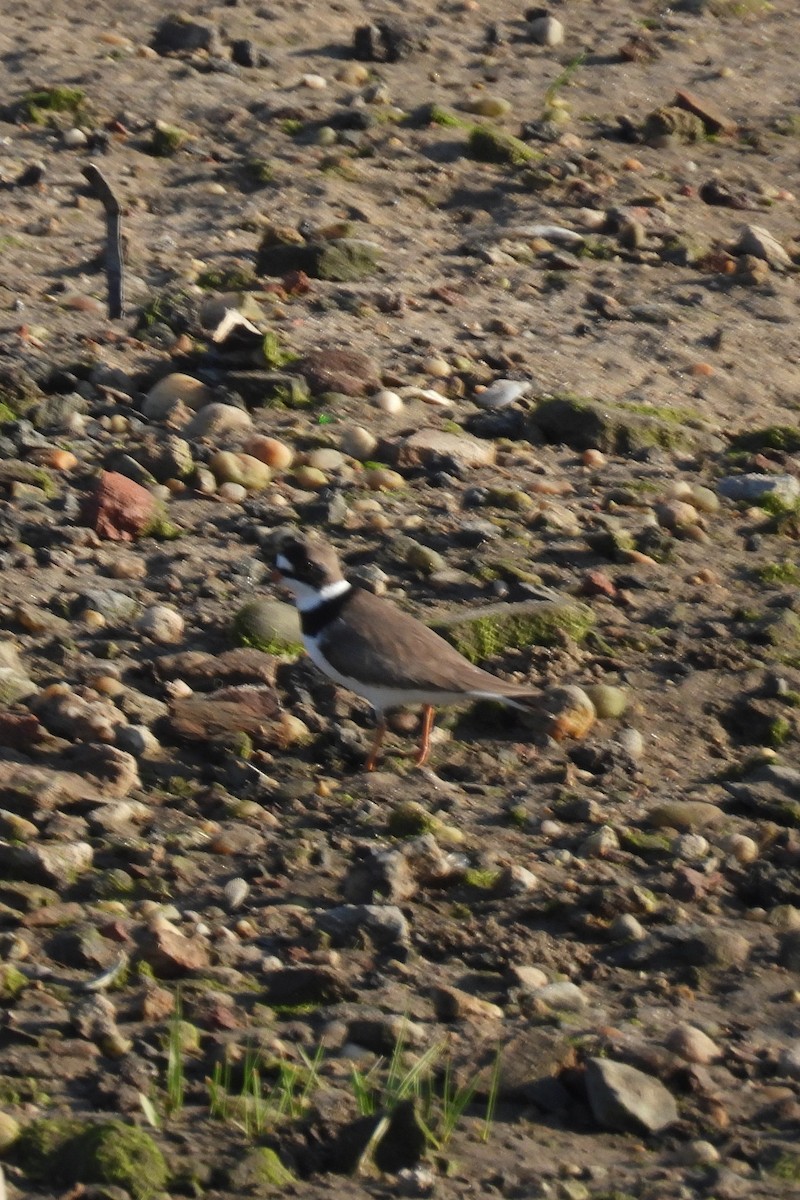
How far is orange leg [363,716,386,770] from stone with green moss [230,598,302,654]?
57 centimetres

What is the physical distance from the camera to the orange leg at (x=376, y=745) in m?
6.53

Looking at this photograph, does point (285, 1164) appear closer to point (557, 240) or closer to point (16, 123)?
point (557, 240)

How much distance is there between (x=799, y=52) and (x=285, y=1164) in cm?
1050

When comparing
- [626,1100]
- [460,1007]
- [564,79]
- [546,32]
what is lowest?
[460,1007]

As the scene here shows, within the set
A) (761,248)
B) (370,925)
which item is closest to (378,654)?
(370,925)

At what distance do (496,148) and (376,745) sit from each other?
17.9 ft

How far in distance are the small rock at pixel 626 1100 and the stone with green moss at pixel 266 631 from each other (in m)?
2.57

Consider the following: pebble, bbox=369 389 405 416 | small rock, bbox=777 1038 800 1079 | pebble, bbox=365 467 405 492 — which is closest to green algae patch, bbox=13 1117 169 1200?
small rock, bbox=777 1038 800 1079

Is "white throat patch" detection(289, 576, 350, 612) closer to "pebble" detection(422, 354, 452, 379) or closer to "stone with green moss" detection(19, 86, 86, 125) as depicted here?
"pebble" detection(422, 354, 452, 379)

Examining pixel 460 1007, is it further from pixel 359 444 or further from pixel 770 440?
pixel 770 440

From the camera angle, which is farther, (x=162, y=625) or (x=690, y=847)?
(x=162, y=625)

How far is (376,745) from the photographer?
21.5ft

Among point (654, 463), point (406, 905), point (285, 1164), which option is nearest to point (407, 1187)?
point (285, 1164)

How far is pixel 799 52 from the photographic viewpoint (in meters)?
13.3
